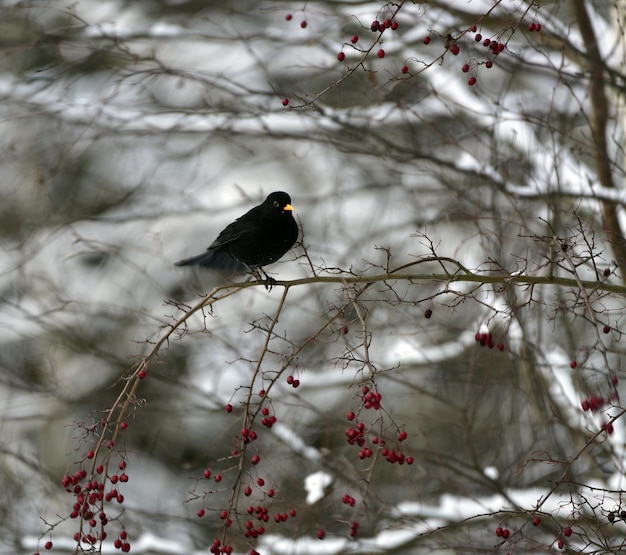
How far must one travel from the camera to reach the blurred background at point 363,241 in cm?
406

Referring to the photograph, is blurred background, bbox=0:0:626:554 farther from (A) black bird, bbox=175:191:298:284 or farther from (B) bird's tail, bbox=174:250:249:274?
(B) bird's tail, bbox=174:250:249:274

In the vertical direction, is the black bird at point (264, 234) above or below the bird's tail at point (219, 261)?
above

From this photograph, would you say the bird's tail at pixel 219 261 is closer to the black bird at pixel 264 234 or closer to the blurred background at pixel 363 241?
the black bird at pixel 264 234

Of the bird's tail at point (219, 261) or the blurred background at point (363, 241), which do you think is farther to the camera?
the bird's tail at point (219, 261)

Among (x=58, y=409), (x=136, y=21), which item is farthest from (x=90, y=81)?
(x=58, y=409)

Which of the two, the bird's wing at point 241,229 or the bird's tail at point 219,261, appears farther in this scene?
the bird's tail at point 219,261

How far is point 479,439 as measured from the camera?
20.2ft

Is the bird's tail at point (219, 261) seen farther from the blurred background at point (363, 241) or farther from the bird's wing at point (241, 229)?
the blurred background at point (363, 241)

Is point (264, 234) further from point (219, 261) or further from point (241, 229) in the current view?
point (219, 261)

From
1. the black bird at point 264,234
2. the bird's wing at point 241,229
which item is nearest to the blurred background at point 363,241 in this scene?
the black bird at point 264,234

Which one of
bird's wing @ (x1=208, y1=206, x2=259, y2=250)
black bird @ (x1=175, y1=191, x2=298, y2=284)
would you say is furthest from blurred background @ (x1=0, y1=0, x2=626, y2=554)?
bird's wing @ (x1=208, y1=206, x2=259, y2=250)

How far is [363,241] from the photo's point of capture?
5973 mm

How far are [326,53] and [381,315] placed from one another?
2006mm

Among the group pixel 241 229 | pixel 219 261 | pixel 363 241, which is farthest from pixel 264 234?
pixel 363 241
